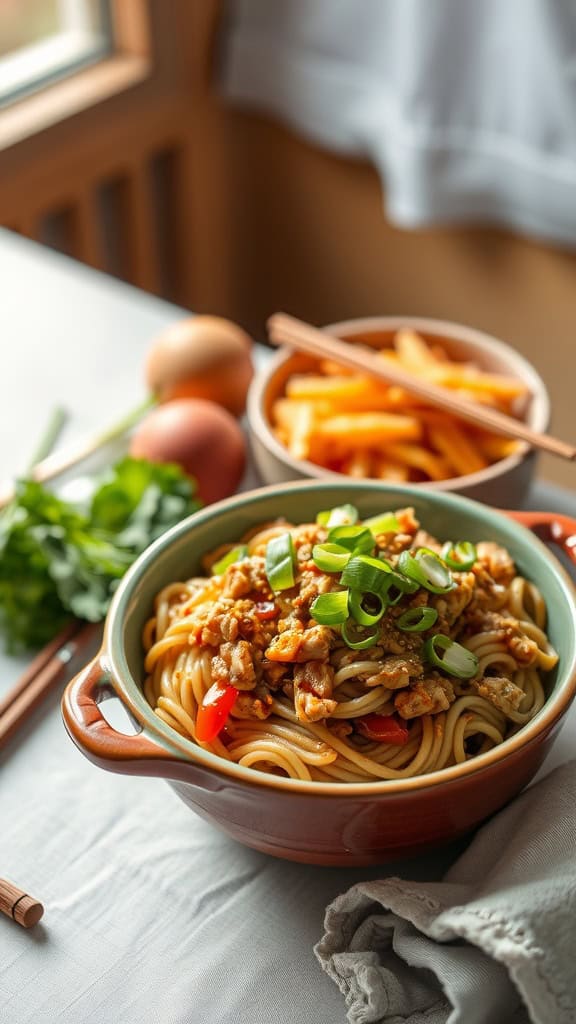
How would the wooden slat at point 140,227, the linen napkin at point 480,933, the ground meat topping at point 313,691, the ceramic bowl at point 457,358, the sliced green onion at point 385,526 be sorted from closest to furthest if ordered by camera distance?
1. the linen napkin at point 480,933
2. the ground meat topping at point 313,691
3. the sliced green onion at point 385,526
4. the ceramic bowl at point 457,358
5. the wooden slat at point 140,227

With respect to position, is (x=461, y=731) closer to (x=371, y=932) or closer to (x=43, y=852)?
(x=371, y=932)

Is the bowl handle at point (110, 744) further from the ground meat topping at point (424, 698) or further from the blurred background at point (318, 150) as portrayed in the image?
the blurred background at point (318, 150)

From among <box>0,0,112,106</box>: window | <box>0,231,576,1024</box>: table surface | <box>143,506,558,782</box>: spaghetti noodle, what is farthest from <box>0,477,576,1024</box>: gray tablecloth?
<box>0,0,112,106</box>: window

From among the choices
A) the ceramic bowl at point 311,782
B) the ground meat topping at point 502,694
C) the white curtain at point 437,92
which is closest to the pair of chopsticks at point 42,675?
the ceramic bowl at point 311,782

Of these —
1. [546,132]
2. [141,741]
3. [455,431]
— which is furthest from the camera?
[546,132]

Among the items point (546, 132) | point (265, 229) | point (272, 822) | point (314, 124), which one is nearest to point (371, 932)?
point (272, 822)

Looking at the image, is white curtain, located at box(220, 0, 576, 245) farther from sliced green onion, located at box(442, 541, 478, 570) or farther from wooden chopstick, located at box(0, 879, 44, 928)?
wooden chopstick, located at box(0, 879, 44, 928)

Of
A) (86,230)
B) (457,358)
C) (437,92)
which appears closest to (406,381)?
(457,358)
